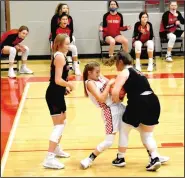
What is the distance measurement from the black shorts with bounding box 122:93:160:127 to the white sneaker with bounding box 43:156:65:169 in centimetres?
90

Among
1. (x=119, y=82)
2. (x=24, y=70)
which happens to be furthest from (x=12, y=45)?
(x=119, y=82)

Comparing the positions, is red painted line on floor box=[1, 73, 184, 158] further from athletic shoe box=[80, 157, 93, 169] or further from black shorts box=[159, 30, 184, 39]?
black shorts box=[159, 30, 184, 39]

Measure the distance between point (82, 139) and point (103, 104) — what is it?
1223 mm

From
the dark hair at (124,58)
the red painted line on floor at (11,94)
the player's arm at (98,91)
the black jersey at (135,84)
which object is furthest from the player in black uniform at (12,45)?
the black jersey at (135,84)

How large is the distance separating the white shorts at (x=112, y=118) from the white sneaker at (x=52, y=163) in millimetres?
645

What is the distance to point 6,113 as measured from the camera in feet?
23.0

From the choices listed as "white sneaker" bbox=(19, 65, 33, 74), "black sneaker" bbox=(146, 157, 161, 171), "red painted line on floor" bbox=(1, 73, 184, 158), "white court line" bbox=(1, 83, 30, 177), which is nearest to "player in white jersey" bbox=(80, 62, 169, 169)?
"black sneaker" bbox=(146, 157, 161, 171)

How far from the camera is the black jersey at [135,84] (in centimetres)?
455

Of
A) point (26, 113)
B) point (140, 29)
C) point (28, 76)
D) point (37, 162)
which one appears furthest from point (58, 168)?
point (140, 29)

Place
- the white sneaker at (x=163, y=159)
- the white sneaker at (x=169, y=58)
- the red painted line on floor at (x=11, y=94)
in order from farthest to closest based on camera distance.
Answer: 1. the white sneaker at (x=169, y=58)
2. the red painted line on floor at (x=11, y=94)
3. the white sneaker at (x=163, y=159)

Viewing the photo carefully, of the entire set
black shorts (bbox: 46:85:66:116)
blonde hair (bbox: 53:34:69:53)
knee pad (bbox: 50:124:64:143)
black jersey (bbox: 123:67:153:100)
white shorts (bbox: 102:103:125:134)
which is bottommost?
knee pad (bbox: 50:124:64:143)

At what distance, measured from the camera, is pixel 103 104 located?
4.73 metres

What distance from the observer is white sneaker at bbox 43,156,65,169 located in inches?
189

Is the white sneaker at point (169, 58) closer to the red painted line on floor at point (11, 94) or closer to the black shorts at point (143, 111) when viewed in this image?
the red painted line on floor at point (11, 94)
